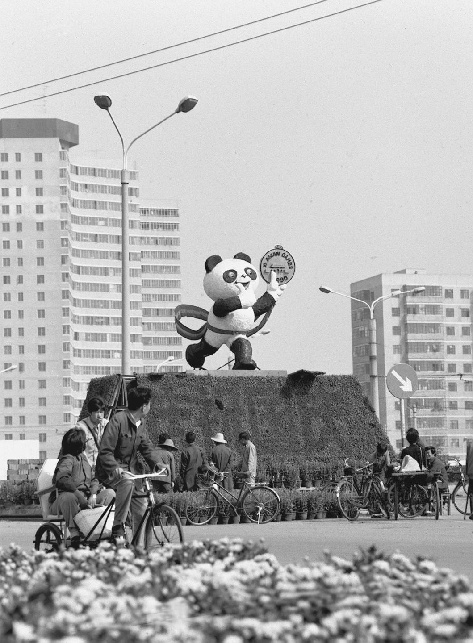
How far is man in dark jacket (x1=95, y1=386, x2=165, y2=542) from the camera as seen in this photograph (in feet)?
41.6

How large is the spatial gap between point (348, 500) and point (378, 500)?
0.58 metres

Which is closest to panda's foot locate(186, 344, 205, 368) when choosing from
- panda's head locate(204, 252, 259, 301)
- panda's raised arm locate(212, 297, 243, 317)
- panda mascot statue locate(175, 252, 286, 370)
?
panda mascot statue locate(175, 252, 286, 370)

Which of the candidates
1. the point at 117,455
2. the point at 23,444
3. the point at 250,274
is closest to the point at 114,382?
the point at 250,274

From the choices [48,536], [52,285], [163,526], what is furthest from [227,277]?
[52,285]

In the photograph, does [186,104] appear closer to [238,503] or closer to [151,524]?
[238,503]

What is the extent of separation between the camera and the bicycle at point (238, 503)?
21641 millimetres

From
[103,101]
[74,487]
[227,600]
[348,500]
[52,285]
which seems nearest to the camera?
[227,600]

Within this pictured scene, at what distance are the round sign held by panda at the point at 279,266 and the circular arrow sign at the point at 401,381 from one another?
448cm

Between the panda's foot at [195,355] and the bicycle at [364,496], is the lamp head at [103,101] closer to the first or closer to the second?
Result: the panda's foot at [195,355]

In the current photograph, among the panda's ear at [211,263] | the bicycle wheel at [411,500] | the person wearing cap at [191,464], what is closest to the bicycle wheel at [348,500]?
the bicycle wheel at [411,500]

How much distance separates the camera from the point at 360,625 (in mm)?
5969

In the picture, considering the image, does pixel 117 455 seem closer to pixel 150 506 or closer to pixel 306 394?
pixel 150 506

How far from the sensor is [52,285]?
482 feet

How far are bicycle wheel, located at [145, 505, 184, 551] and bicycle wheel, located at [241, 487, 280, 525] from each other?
869cm
